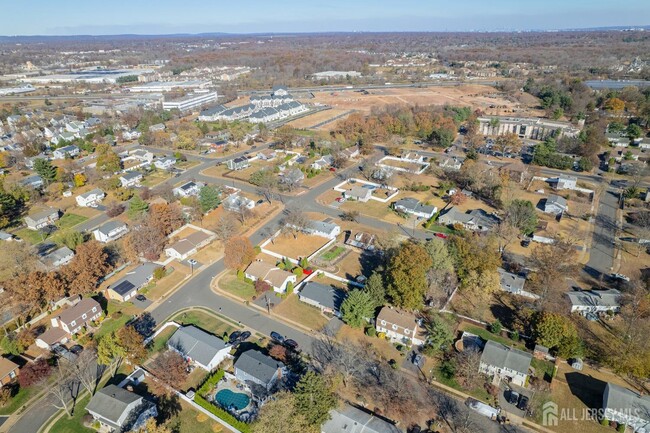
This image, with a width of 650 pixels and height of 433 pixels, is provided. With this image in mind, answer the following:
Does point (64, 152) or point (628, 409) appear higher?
point (64, 152)

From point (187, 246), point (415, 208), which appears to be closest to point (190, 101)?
point (187, 246)

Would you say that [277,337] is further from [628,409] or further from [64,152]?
[64,152]

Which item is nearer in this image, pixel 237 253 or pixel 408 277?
pixel 408 277

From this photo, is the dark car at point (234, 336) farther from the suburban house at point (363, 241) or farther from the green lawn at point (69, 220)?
the green lawn at point (69, 220)

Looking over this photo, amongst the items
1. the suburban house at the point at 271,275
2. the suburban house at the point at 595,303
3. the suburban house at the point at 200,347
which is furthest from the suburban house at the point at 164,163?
the suburban house at the point at 595,303

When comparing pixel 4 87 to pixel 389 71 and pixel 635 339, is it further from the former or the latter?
pixel 635 339

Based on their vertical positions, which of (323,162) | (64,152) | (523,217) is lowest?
(323,162)

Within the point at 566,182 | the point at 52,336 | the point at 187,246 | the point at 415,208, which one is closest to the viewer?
the point at 52,336
